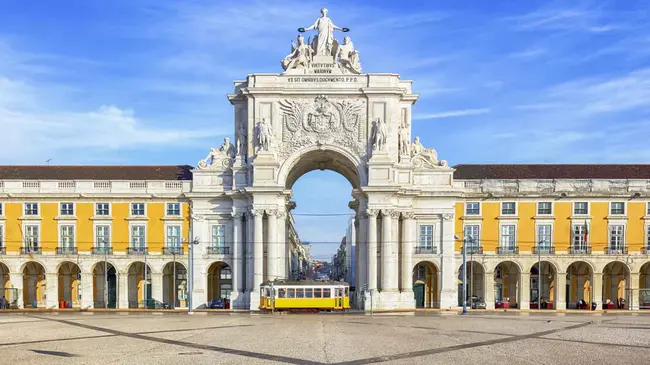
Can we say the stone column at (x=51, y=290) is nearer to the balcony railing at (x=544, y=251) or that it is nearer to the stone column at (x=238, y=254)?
the stone column at (x=238, y=254)

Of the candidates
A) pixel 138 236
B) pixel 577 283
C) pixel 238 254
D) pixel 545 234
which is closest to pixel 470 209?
pixel 545 234

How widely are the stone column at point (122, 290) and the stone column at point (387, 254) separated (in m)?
25.0

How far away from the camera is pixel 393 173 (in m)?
73.6

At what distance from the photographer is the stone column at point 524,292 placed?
7662cm

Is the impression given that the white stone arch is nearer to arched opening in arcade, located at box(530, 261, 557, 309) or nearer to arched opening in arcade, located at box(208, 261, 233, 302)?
arched opening in arcade, located at box(208, 261, 233, 302)

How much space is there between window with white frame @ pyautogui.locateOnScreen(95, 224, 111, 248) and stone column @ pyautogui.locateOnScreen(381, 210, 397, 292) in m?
27.0

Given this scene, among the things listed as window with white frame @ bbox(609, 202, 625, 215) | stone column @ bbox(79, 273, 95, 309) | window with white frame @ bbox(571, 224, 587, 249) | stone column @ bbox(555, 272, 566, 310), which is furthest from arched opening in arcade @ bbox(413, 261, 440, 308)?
stone column @ bbox(79, 273, 95, 309)

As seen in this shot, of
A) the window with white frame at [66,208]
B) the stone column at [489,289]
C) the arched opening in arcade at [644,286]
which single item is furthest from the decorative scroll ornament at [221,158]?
the arched opening in arcade at [644,286]

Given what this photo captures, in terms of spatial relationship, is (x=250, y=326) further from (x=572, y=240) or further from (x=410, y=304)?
(x=572, y=240)

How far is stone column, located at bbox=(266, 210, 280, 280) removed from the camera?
242 feet

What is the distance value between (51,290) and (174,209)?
14.1 meters

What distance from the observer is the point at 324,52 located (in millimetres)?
76000

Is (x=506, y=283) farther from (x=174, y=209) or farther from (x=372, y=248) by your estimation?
(x=174, y=209)

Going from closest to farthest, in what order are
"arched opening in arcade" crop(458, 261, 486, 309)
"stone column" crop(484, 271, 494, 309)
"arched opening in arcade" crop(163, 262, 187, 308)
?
1. "stone column" crop(484, 271, 494, 309)
2. "arched opening in arcade" crop(458, 261, 486, 309)
3. "arched opening in arcade" crop(163, 262, 187, 308)
